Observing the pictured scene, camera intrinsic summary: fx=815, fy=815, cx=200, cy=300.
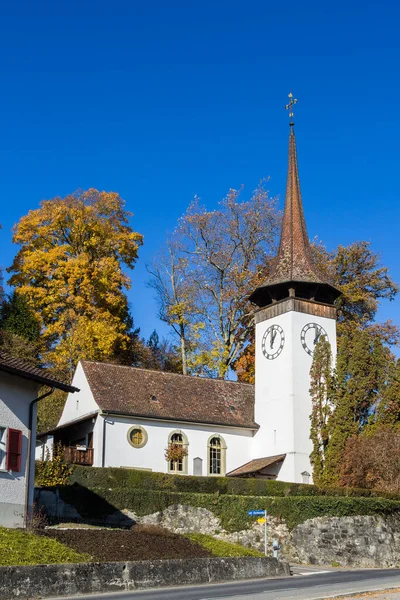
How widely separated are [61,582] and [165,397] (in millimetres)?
25262

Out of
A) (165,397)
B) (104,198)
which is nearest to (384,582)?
(165,397)

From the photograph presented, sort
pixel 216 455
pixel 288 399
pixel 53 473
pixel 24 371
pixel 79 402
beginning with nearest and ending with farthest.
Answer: pixel 24 371 < pixel 53 473 < pixel 79 402 < pixel 288 399 < pixel 216 455

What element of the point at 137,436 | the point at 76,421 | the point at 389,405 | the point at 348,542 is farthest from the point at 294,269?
the point at 348,542

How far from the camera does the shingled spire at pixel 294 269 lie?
4534cm

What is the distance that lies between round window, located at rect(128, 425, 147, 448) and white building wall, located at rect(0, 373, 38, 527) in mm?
17298

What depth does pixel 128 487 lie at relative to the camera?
3344 cm

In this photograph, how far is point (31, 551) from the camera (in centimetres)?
1816

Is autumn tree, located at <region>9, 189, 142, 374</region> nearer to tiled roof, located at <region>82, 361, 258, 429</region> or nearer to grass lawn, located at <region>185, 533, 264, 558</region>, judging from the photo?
tiled roof, located at <region>82, 361, 258, 429</region>

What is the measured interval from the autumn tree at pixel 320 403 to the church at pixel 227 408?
36 centimetres

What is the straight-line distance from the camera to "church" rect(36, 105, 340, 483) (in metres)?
39.8

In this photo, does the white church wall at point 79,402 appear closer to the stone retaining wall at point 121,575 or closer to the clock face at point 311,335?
the clock face at point 311,335

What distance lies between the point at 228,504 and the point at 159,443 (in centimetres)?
1005

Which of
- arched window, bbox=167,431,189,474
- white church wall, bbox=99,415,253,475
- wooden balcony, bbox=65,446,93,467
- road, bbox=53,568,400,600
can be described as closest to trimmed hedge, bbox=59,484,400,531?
road, bbox=53,568,400,600

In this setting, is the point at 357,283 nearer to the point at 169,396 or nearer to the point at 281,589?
the point at 169,396
